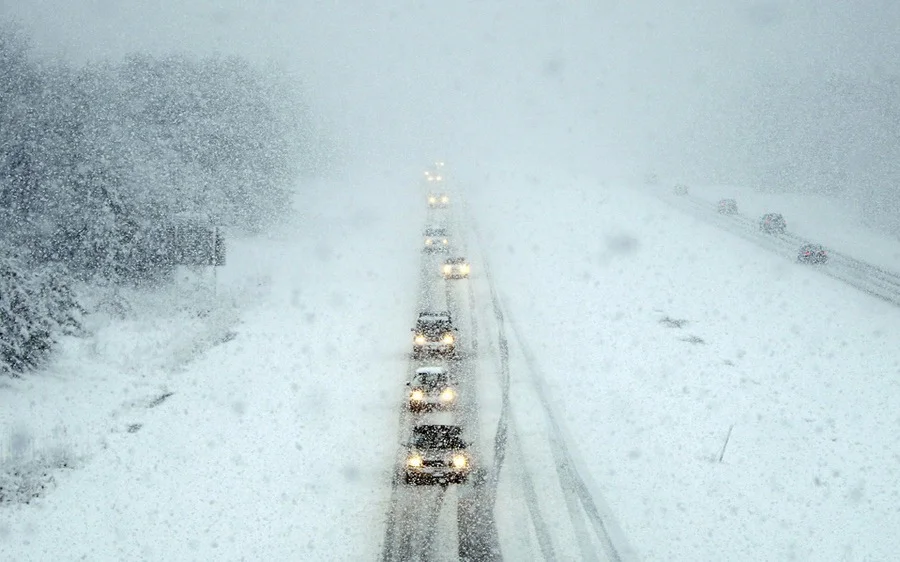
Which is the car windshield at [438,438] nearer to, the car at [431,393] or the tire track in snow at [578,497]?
the tire track in snow at [578,497]

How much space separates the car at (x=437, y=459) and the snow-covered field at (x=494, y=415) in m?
1.07

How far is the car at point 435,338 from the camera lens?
22.1m

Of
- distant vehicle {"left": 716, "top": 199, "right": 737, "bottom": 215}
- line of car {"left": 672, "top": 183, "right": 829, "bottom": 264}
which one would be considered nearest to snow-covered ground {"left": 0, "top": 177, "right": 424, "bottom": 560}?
line of car {"left": 672, "top": 183, "right": 829, "bottom": 264}

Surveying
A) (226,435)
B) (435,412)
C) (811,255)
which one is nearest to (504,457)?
(435,412)

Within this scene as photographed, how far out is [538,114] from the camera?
167250 mm

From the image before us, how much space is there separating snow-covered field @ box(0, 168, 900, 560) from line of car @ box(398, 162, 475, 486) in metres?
0.95

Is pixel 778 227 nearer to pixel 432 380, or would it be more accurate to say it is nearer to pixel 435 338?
pixel 435 338

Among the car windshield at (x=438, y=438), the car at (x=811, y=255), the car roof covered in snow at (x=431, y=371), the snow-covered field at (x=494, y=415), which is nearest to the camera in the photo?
the snow-covered field at (x=494, y=415)

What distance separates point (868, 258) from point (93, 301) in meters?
47.2

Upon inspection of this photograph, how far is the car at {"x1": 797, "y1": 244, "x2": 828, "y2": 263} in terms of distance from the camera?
121 feet

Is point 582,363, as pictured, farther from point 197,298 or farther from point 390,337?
point 197,298

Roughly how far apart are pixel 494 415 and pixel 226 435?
25.5ft

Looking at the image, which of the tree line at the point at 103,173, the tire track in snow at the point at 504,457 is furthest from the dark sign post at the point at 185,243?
the tire track in snow at the point at 504,457

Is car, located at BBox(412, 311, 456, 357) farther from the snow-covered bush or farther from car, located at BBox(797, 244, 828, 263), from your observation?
car, located at BBox(797, 244, 828, 263)
